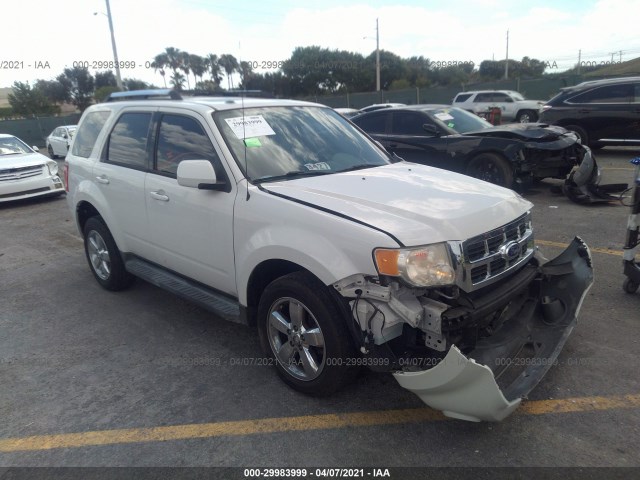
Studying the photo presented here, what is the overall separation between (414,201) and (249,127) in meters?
1.45

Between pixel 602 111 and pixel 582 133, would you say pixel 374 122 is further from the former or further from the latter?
pixel 602 111

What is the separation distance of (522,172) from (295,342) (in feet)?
20.8

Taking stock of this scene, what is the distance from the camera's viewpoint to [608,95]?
11477 mm

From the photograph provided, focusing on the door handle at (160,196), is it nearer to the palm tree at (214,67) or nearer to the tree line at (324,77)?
the palm tree at (214,67)

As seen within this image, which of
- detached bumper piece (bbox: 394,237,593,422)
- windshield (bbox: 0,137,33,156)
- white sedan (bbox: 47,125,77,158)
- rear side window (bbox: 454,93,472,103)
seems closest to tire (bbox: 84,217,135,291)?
detached bumper piece (bbox: 394,237,593,422)

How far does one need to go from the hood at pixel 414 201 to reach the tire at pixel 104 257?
2.43 meters

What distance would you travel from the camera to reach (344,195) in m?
3.13

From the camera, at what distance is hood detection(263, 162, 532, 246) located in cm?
277

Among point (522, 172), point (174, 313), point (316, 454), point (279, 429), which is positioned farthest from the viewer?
point (522, 172)

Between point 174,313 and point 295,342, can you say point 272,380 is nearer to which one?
point 295,342

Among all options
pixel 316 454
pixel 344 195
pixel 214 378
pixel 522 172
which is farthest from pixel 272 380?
pixel 522 172

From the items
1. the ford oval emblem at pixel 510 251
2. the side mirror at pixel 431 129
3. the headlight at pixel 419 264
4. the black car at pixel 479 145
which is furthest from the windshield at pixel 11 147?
the ford oval emblem at pixel 510 251

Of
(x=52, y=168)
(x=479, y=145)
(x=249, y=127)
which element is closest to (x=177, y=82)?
(x=52, y=168)

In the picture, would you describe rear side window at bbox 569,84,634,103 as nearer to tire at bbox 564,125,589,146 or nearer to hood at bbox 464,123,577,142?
tire at bbox 564,125,589,146
